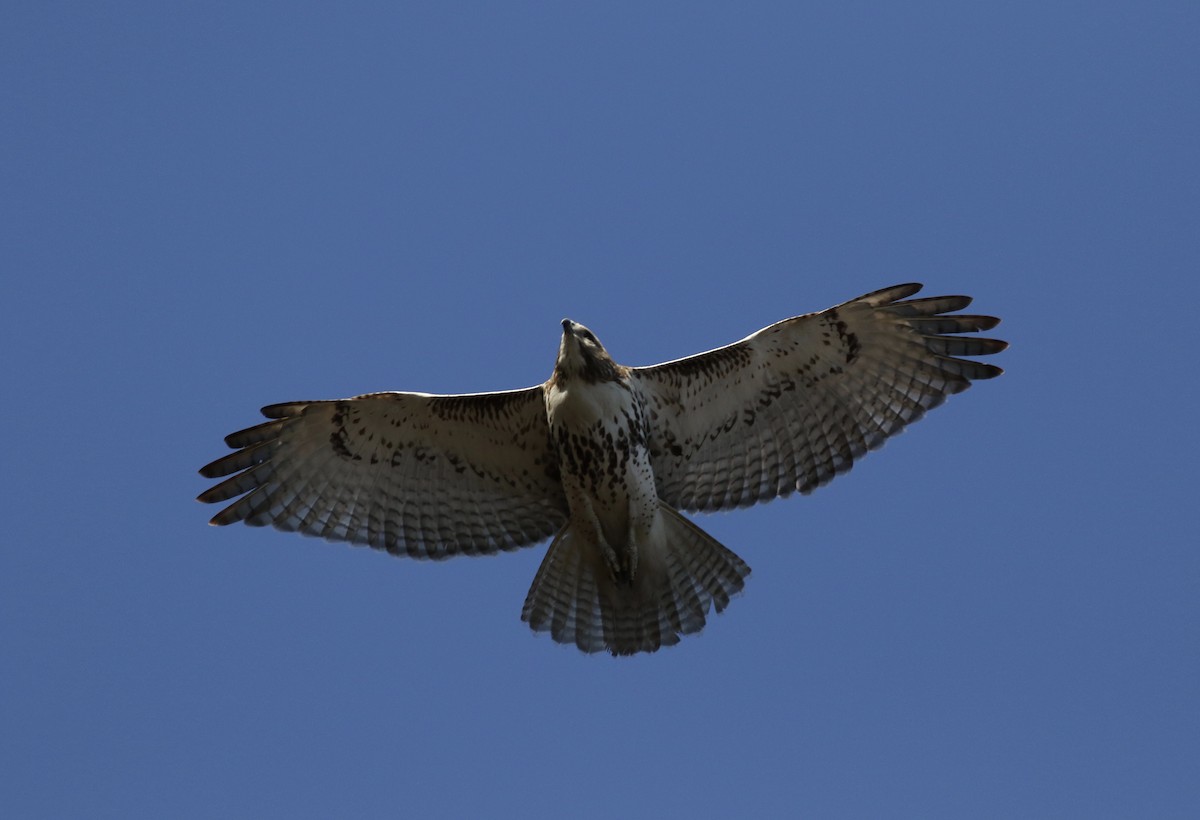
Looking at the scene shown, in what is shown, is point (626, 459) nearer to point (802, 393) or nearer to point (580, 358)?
point (580, 358)

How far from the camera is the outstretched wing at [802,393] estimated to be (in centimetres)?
1256

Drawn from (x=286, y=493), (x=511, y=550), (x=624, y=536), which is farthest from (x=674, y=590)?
(x=286, y=493)

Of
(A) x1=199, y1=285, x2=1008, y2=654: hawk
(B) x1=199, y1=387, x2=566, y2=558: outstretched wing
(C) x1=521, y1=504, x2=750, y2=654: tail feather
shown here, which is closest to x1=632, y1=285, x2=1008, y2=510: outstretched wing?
(A) x1=199, y1=285, x2=1008, y2=654: hawk

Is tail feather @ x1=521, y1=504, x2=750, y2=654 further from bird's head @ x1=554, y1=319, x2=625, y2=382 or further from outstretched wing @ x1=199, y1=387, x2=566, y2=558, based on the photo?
bird's head @ x1=554, y1=319, x2=625, y2=382

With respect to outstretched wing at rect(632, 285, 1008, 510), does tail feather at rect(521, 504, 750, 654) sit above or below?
below

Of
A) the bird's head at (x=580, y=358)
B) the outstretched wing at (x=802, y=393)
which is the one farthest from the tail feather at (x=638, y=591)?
the bird's head at (x=580, y=358)

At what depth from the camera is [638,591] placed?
41.5 feet

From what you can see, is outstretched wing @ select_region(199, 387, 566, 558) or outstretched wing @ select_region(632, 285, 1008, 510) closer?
outstretched wing @ select_region(632, 285, 1008, 510)

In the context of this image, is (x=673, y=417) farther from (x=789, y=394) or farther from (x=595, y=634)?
(x=595, y=634)

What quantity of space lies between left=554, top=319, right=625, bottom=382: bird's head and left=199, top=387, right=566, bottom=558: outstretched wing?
87 centimetres

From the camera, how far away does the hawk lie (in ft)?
41.0

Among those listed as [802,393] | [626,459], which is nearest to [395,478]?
[626,459]

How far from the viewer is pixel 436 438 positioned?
12852 mm

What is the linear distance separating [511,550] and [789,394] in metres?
2.55
